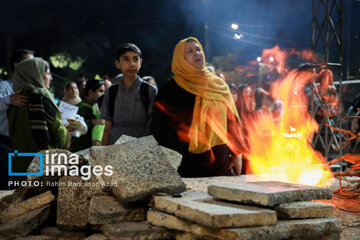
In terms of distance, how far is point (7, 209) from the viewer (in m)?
2.53

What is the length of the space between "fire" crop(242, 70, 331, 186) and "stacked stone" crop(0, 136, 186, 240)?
5.02 ft

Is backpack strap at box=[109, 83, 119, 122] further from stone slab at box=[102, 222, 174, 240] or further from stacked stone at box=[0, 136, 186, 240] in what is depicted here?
stone slab at box=[102, 222, 174, 240]

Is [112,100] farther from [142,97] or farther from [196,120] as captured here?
[196,120]

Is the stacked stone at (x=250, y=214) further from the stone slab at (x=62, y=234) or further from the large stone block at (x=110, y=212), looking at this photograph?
the stone slab at (x=62, y=234)

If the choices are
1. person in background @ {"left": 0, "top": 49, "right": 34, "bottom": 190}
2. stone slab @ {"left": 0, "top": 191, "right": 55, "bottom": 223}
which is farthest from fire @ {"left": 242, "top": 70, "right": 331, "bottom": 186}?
person in background @ {"left": 0, "top": 49, "right": 34, "bottom": 190}

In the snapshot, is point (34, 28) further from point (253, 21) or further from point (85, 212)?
point (85, 212)

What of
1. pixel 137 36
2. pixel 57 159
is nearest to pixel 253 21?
pixel 137 36

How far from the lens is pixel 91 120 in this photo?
19.1ft

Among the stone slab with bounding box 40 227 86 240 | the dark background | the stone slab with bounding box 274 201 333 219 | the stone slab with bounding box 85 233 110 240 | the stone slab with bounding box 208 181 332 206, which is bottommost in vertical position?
the stone slab with bounding box 40 227 86 240

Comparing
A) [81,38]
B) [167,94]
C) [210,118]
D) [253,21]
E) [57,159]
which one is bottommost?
[57,159]

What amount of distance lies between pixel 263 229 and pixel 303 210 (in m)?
0.35

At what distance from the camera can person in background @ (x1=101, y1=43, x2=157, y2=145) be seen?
4.26 m

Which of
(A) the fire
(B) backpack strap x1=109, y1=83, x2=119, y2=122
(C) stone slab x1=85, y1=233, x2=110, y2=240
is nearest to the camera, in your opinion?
(C) stone slab x1=85, y1=233, x2=110, y2=240

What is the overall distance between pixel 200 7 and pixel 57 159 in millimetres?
21534
